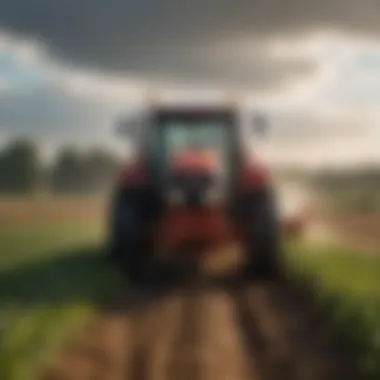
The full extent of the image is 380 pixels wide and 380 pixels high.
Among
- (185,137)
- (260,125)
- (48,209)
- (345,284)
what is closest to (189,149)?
(185,137)

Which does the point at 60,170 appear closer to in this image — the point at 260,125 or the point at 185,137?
the point at 185,137

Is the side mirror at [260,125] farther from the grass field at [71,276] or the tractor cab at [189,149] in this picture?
the grass field at [71,276]

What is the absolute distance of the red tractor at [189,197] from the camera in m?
1.85

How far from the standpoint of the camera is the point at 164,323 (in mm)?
1855

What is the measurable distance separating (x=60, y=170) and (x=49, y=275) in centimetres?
19

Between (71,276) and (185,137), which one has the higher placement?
(185,137)

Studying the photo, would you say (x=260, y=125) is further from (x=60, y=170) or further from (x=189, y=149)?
(x=60, y=170)

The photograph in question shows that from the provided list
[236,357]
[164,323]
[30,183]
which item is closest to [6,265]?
[30,183]

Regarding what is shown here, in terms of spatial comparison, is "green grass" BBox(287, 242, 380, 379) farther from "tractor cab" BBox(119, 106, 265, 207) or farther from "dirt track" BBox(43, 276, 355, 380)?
"tractor cab" BBox(119, 106, 265, 207)

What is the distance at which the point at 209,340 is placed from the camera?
1835 millimetres

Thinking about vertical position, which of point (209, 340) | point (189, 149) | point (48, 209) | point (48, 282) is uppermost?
point (189, 149)

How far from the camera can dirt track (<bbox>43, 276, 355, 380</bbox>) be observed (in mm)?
1798

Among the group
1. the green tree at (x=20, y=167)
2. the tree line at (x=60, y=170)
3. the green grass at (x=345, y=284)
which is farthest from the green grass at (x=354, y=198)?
the green tree at (x=20, y=167)

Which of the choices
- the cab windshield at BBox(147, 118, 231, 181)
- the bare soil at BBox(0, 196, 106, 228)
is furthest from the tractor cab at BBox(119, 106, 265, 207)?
the bare soil at BBox(0, 196, 106, 228)
